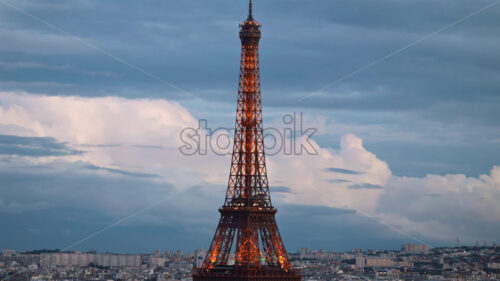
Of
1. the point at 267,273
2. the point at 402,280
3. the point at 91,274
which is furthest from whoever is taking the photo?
the point at 91,274

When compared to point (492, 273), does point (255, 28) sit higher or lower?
higher

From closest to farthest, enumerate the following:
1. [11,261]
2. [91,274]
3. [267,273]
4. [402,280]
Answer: [267,273] → [402,280] → [91,274] → [11,261]

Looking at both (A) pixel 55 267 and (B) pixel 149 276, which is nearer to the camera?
(B) pixel 149 276

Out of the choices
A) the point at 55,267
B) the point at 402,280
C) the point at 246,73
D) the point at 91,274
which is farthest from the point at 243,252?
the point at 55,267

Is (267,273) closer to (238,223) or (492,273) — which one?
(238,223)

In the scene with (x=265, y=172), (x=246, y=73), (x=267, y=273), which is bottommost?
(x=267, y=273)

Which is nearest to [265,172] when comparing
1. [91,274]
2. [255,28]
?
[255,28]

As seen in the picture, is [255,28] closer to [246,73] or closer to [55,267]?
[246,73]
